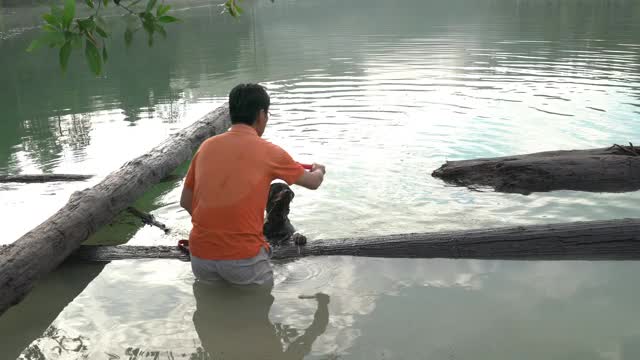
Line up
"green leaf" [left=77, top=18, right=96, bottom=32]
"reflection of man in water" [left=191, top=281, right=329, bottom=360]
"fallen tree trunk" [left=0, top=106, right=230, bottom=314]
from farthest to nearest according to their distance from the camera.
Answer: "fallen tree trunk" [left=0, top=106, right=230, bottom=314] < "reflection of man in water" [left=191, top=281, right=329, bottom=360] < "green leaf" [left=77, top=18, right=96, bottom=32]

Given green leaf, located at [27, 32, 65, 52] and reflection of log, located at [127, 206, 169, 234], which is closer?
green leaf, located at [27, 32, 65, 52]

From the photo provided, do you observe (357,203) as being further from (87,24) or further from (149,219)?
(87,24)

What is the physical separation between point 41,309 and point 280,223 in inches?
83.7

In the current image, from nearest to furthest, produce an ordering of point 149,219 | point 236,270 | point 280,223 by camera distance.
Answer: point 236,270, point 280,223, point 149,219

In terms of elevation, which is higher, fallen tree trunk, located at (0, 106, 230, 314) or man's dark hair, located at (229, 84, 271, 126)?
man's dark hair, located at (229, 84, 271, 126)

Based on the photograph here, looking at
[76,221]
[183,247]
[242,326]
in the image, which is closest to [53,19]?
[242,326]

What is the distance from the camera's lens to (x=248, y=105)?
4.65 m

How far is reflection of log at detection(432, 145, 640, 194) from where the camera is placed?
7430mm

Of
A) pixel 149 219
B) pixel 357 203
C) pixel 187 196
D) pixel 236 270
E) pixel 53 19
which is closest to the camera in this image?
pixel 53 19

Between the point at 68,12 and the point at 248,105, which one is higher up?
the point at 68,12

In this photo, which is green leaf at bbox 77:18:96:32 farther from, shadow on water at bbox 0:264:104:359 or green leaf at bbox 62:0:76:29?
shadow on water at bbox 0:264:104:359

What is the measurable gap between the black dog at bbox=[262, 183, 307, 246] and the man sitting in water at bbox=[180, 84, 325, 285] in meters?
0.86

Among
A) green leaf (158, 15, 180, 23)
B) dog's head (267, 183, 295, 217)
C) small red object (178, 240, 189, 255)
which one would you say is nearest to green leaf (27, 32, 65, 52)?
green leaf (158, 15, 180, 23)

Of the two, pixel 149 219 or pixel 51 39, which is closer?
pixel 51 39
